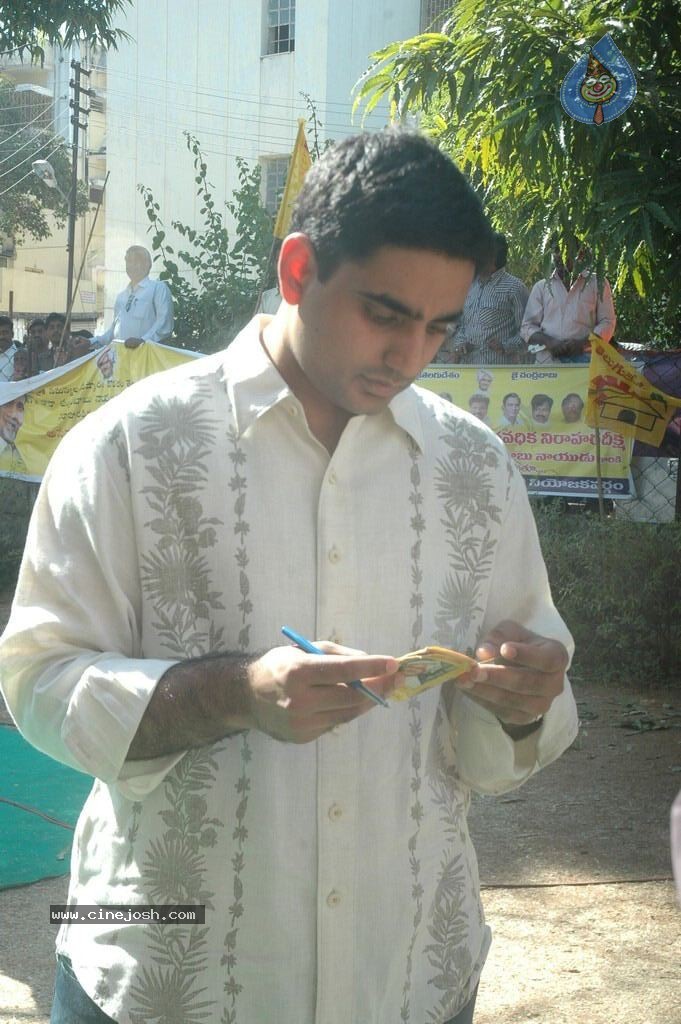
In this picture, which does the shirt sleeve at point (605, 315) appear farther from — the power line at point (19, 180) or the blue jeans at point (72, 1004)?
the power line at point (19, 180)

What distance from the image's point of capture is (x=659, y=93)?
611cm

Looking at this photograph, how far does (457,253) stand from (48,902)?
3.46 m

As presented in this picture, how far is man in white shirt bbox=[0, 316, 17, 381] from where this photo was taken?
13.5 metres

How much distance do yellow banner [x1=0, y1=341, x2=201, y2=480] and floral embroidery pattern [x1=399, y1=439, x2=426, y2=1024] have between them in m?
8.81

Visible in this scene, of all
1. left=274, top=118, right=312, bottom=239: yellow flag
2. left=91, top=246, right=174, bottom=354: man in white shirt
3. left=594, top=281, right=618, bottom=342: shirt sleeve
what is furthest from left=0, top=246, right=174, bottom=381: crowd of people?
left=594, top=281, right=618, bottom=342: shirt sleeve

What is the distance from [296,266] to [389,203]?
0.18 meters

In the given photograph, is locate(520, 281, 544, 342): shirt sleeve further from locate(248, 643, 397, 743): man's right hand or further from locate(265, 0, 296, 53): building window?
locate(265, 0, 296, 53): building window

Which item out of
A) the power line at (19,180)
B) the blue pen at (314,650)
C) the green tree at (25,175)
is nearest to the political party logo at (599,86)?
the blue pen at (314,650)

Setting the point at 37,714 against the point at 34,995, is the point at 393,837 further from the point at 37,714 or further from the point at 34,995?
the point at 34,995

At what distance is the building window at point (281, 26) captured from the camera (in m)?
24.2

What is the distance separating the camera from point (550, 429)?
8297 mm

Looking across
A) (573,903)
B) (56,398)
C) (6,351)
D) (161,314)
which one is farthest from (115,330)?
(573,903)

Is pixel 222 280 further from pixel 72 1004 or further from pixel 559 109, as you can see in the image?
pixel 72 1004

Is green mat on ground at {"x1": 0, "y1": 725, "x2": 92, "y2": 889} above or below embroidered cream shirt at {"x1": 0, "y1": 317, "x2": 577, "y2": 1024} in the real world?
below
